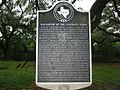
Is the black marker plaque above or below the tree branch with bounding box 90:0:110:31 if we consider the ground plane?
below

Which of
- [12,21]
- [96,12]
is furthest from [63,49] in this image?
[12,21]

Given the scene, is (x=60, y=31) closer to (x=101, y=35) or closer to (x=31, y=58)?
(x=101, y=35)

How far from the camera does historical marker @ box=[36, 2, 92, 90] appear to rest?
6.80 m

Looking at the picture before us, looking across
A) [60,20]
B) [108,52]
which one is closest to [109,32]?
[108,52]

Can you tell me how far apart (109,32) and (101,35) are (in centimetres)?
384

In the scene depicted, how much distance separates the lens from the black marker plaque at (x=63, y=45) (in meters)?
6.82

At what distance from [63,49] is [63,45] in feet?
0.33

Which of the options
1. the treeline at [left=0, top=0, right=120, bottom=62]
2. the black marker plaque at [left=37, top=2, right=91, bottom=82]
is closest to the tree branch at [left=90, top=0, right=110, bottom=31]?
the black marker plaque at [left=37, top=2, right=91, bottom=82]

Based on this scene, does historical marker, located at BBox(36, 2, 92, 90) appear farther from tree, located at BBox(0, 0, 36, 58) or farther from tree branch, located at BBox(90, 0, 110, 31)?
tree, located at BBox(0, 0, 36, 58)

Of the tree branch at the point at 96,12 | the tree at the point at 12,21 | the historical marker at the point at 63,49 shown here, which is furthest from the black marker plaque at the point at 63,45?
the tree at the point at 12,21

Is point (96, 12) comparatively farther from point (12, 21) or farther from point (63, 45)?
point (12, 21)

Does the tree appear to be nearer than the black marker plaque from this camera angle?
No

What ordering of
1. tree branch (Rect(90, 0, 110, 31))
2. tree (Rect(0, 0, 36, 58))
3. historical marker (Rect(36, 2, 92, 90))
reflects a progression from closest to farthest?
1. historical marker (Rect(36, 2, 92, 90))
2. tree branch (Rect(90, 0, 110, 31))
3. tree (Rect(0, 0, 36, 58))

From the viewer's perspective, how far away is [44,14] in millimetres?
7145
